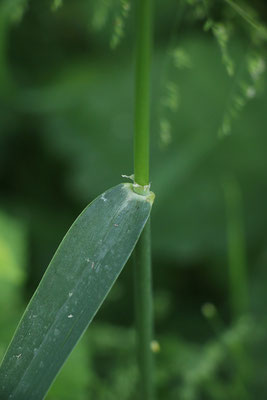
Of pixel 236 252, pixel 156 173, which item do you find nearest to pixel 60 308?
pixel 236 252

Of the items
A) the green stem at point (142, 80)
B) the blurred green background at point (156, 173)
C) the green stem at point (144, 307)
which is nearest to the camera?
the green stem at point (142, 80)

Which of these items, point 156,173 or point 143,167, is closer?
point 143,167

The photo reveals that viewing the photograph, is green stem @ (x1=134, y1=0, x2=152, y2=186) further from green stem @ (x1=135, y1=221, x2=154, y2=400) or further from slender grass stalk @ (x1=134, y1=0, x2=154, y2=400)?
green stem @ (x1=135, y1=221, x2=154, y2=400)

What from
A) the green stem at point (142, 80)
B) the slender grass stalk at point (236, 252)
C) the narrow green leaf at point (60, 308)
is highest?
the green stem at point (142, 80)

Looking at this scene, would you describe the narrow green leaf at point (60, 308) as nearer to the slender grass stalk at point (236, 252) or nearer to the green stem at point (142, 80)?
the green stem at point (142, 80)

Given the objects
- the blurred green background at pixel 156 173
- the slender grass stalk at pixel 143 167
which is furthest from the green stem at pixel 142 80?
the blurred green background at pixel 156 173

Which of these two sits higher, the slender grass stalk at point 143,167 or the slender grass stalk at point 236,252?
the slender grass stalk at point 143,167

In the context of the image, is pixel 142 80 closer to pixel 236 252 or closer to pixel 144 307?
pixel 144 307

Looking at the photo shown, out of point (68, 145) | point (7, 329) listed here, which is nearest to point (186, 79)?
point (68, 145)
